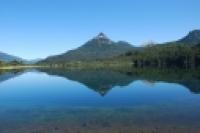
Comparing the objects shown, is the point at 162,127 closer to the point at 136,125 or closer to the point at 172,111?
the point at 136,125

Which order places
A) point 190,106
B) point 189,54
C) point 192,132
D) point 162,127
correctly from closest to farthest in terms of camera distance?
1. point 192,132
2. point 162,127
3. point 190,106
4. point 189,54

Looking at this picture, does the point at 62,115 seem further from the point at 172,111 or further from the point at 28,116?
the point at 172,111

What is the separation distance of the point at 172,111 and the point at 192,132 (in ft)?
26.7

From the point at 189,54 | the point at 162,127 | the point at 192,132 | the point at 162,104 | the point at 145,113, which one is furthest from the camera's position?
the point at 189,54

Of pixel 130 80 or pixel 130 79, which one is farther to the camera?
pixel 130 79

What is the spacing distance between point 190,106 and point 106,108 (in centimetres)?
714

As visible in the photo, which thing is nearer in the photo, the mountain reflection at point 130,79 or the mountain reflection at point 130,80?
the mountain reflection at point 130,80

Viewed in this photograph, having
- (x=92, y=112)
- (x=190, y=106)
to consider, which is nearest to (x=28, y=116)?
(x=92, y=112)

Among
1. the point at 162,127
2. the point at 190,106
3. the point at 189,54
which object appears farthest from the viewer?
the point at 189,54

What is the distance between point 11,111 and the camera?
107 ft

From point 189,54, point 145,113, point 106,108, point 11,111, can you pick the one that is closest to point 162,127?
point 145,113

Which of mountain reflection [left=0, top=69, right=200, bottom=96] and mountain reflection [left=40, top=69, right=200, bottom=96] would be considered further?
mountain reflection [left=0, top=69, right=200, bottom=96]

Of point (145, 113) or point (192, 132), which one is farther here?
point (145, 113)

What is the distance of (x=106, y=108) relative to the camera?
3247 centimetres
